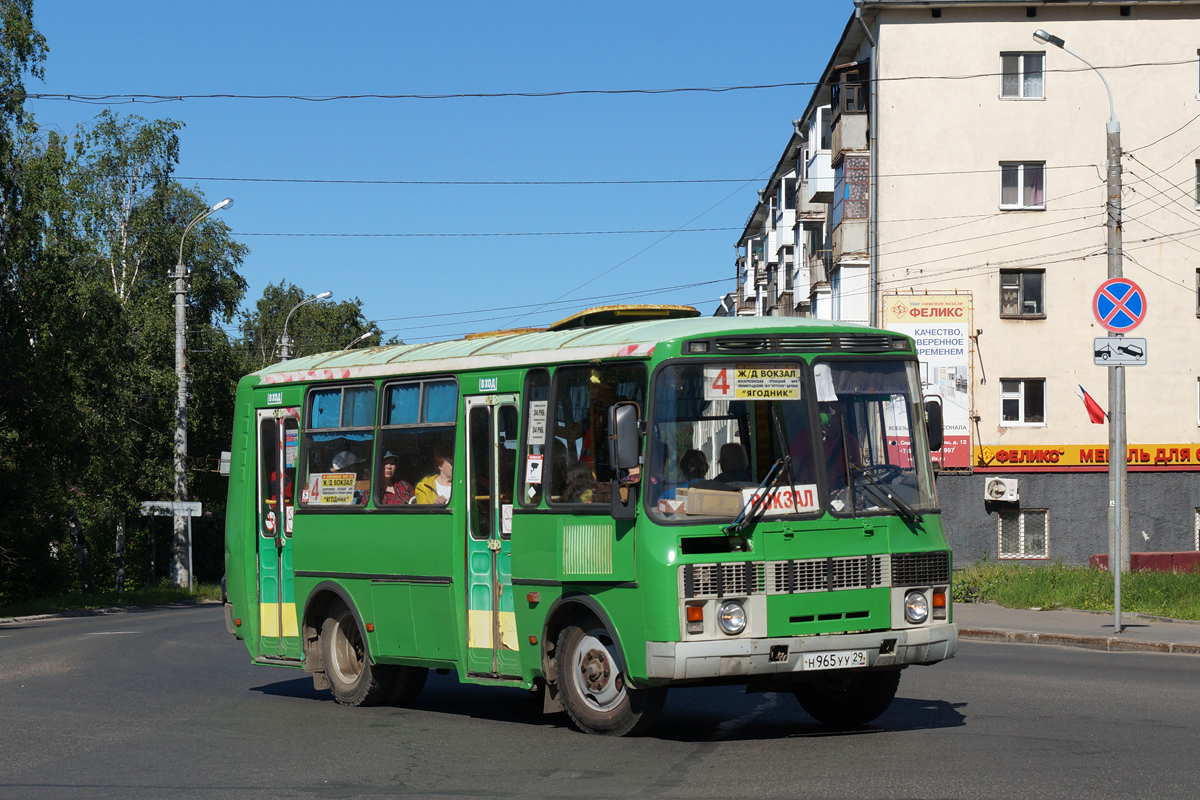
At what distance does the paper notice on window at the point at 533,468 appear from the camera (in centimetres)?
1074

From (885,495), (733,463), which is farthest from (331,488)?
(885,495)

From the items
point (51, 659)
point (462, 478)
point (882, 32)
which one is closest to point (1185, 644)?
point (462, 478)

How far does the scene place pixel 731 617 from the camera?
9477 mm

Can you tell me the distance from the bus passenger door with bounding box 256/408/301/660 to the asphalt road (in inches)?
22.2

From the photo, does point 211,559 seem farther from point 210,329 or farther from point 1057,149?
point 1057,149

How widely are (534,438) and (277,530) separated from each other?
3765 millimetres

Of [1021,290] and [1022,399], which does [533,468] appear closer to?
[1022,399]

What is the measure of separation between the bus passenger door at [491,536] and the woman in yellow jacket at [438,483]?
0.26 meters

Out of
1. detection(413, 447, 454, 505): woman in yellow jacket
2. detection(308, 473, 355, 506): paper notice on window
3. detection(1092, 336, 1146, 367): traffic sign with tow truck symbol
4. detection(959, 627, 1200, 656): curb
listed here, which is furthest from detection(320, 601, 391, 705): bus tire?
detection(1092, 336, 1146, 367): traffic sign with tow truck symbol

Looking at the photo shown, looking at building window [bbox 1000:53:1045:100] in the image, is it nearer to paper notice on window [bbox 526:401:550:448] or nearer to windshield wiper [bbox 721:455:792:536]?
paper notice on window [bbox 526:401:550:448]

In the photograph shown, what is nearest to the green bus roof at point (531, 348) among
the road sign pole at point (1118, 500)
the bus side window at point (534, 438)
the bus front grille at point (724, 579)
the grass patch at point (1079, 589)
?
the bus side window at point (534, 438)

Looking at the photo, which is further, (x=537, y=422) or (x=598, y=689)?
(x=537, y=422)

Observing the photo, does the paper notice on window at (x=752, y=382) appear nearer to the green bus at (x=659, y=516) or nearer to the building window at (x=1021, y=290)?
the green bus at (x=659, y=516)

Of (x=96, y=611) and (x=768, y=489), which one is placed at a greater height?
(x=768, y=489)
